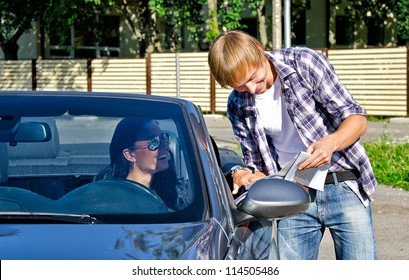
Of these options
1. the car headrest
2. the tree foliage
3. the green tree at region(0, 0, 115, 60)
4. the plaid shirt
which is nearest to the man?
the plaid shirt

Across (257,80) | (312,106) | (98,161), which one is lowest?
(98,161)

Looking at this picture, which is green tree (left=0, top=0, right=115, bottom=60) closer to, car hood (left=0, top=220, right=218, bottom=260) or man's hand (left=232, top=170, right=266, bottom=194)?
man's hand (left=232, top=170, right=266, bottom=194)

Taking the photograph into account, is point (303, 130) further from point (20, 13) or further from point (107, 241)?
point (20, 13)

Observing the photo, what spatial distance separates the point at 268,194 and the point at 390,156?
884cm

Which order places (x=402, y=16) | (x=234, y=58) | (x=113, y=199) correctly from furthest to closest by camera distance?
(x=402, y=16)
(x=234, y=58)
(x=113, y=199)

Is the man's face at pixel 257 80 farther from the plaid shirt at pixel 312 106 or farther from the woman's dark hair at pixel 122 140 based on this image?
the woman's dark hair at pixel 122 140

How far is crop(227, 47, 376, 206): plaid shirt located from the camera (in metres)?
3.67

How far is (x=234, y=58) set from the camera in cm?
346

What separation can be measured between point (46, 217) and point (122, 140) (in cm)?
62

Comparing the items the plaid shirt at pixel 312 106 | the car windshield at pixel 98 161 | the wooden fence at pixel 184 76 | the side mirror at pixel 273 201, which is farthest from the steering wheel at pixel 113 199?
the wooden fence at pixel 184 76

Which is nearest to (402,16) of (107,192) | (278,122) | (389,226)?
(389,226)

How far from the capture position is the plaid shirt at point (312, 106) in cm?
367

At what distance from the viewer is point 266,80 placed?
3682 mm
